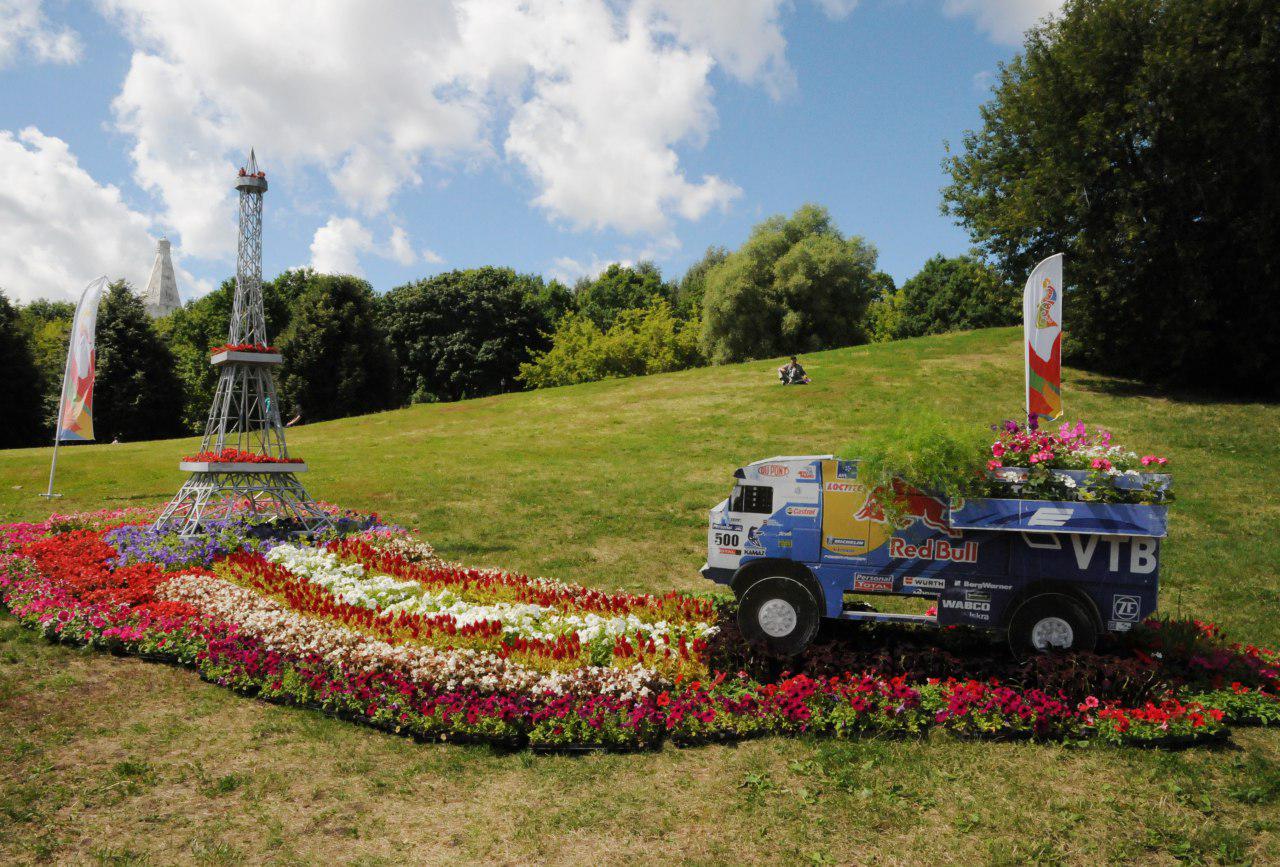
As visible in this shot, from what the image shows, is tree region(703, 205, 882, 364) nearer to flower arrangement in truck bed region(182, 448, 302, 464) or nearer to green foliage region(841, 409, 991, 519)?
flower arrangement in truck bed region(182, 448, 302, 464)

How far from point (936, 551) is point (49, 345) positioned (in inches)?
3091

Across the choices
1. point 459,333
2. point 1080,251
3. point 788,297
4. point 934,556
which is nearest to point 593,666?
point 934,556

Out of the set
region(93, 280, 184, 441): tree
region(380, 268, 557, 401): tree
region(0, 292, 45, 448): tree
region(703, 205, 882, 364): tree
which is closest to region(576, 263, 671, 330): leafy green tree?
region(380, 268, 557, 401): tree

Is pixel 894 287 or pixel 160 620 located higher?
pixel 894 287

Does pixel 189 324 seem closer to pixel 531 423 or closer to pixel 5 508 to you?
pixel 531 423

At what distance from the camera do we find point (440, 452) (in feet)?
101

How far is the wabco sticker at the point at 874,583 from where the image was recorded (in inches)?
374

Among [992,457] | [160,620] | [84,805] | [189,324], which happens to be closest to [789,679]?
[992,457]

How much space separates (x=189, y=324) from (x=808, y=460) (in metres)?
74.4

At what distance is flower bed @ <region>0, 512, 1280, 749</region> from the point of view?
8570 mm

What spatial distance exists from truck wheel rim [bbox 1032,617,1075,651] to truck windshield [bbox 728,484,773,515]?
3418 millimetres

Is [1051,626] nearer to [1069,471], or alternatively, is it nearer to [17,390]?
[1069,471]

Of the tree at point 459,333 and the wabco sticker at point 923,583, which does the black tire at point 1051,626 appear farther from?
the tree at point 459,333

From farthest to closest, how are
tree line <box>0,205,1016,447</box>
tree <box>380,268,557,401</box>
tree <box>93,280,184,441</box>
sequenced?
tree <box>380,268,557,401</box>, tree line <box>0,205,1016,447</box>, tree <box>93,280,184,441</box>
